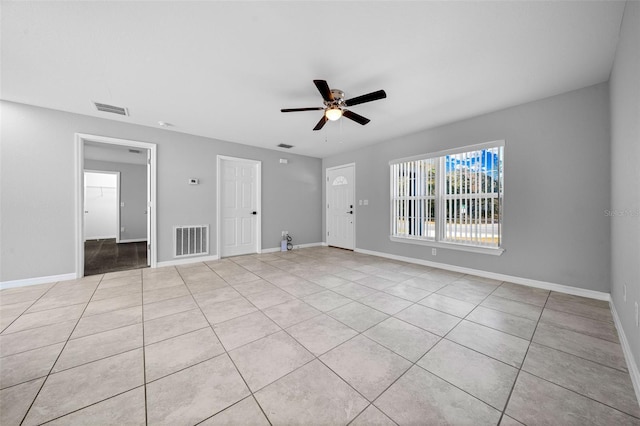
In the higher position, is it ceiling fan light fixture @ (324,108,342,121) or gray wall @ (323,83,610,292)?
ceiling fan light fixture @ (324,108,342,121)

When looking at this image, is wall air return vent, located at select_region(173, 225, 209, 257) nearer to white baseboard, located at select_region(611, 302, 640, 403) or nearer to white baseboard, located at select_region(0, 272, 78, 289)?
white baseboard, located at select_region(0, 272, 78, 289)

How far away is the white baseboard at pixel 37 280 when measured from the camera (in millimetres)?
3144

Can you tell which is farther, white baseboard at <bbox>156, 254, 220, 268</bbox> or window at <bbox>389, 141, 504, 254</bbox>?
white baseboard at <bbox>156, 254, 220, 268</bbox>

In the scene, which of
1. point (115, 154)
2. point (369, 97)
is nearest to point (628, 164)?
point (369, 97)

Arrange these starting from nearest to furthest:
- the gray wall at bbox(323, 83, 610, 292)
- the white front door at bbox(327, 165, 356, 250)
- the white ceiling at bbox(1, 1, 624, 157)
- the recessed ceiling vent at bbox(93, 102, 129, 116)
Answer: the white ceiling at bbox(1, 1, 624, 157) → the gray wall at bbox(323, 83, 610, 292) → the recessed ceiling vent at bbox(93, 102, 129, 116) → the white front door at bbox(327, 165, 356, 250)

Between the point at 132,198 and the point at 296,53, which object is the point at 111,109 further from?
the point at 132,198

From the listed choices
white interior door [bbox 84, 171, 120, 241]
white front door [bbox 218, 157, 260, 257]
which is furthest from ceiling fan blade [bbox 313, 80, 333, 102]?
white interior door [bbox 84, 171, 120, 241]

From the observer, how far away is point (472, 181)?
3.72 metres

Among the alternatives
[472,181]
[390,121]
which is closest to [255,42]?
[390,121]

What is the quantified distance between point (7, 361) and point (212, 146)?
408 cm

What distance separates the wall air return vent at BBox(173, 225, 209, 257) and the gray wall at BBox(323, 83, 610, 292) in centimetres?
490

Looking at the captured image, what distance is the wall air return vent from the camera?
4.50 m

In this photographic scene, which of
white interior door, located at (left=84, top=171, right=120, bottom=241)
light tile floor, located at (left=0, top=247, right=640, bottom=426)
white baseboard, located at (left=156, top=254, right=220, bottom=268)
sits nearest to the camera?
light tile floor, located at (left=0, top=247, right=640, bottom=426)

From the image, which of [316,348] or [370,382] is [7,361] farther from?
[370,382]
